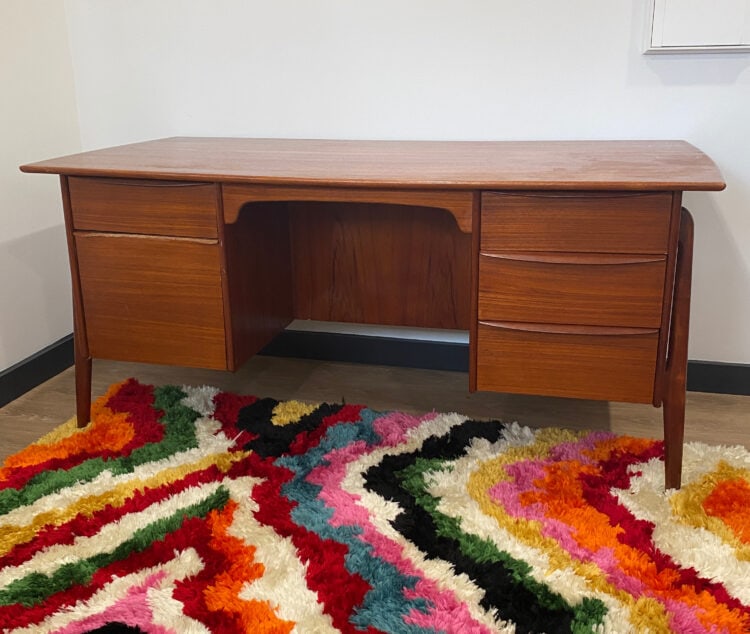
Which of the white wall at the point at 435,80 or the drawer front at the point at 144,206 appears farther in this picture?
the white wall at the point at 435,80

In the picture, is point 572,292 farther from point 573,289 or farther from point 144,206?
point 144,206

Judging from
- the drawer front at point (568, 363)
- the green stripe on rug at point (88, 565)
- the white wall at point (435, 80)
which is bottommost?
the green stripe on rug at point (88, 565)

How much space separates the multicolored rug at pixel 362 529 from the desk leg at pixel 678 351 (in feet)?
0.37

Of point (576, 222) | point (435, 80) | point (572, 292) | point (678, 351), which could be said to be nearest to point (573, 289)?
point (572, 292)

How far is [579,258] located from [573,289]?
0.06 metres

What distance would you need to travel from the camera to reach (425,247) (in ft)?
6.70

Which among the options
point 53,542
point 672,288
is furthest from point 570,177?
point 53,542

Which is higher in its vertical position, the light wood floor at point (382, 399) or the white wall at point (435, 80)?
the white wall at point (435, 80)

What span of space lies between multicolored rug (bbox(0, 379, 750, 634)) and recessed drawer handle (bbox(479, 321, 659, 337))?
1.12 ft

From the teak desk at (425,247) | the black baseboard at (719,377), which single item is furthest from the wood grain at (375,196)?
the black baseboard at (719,377)

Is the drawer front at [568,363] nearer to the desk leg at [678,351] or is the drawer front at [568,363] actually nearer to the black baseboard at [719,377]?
the desk leg at [678,351]

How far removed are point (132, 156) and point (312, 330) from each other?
2.58 ft

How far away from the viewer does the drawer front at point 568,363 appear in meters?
1.51

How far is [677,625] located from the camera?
1214 millimetres
